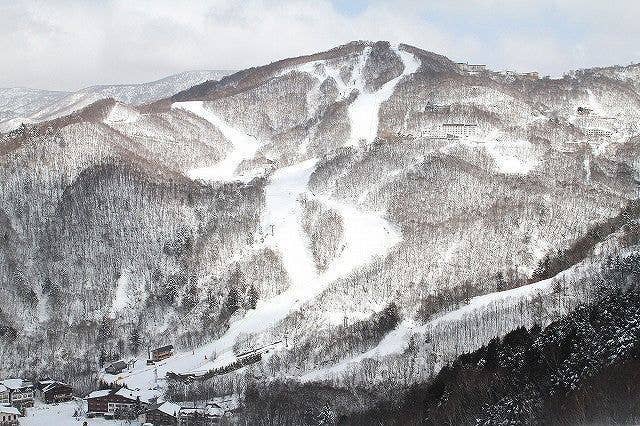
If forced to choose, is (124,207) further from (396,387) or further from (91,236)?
(396,387)

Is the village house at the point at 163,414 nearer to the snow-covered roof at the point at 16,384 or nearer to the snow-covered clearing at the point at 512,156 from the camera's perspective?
the snow-covered roof at the point at 16,384

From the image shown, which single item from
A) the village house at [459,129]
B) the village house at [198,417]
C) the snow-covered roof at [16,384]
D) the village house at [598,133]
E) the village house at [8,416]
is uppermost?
the village house at [459,129]

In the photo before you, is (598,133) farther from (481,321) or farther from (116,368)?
(116,368)

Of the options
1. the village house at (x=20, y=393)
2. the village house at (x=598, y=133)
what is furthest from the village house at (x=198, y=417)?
the village house at (x=598, y=133)

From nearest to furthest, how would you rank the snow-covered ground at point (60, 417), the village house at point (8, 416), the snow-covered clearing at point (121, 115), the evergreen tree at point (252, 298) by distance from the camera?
the village house at point (8, 416) → the snow-covered ground at point (60, 417) → the evergreen tree at point (252, 298) → the snow-covered clearing at point (121, 115)

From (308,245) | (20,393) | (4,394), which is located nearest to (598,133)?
(308,245)

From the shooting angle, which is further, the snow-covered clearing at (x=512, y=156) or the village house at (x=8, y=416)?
the snow-covered clearing at (x=512, y=156)

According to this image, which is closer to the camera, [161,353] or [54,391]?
[54,391]
